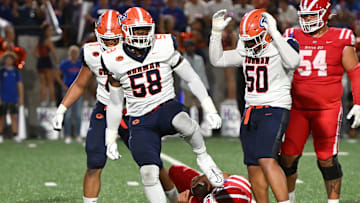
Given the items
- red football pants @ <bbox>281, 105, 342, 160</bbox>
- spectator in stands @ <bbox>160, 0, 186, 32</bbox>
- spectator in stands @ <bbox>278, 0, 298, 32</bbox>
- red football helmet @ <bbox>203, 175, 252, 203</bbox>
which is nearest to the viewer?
red football helmet @ <bbox>203, 175, 252, 203</bbox>

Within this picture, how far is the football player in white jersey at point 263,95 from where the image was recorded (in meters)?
4.72

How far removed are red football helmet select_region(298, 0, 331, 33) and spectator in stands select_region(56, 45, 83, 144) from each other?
19.7 feet

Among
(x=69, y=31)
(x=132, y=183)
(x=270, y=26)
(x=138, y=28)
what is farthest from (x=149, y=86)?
(x=69, y=31)

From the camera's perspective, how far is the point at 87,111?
1188 centimetres

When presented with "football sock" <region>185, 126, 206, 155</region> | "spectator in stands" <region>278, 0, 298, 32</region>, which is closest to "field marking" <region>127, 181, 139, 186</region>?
"football sock" <region>185, 126, 206, 155</region>

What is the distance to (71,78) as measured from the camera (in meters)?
10.8

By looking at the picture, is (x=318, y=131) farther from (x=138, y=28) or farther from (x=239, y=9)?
(x=239, y=9)

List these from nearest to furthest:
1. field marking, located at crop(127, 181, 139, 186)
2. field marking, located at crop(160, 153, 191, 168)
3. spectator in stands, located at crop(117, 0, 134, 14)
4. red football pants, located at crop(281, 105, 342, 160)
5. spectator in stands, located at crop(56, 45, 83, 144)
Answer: red football pants, located at crop(281, 105, 342, 160)
field marking, located at crop(127, 181, 139, 186)
field marking, located at crop(160, 153, 191, 168)
spectator in stands, located at crop(56, 45, 83, 144)
spectator in stands, located at crop(117, 0, 134, 14)

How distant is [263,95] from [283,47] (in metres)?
0.37

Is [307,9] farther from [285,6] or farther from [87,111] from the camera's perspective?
[87,111]

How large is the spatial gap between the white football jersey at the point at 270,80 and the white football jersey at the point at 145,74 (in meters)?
0.54

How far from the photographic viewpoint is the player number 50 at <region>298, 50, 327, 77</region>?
5254 millimetres

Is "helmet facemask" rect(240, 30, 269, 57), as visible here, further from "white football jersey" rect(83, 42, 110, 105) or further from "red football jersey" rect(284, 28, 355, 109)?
"white football jersey" rect(83, 42, 110, 105)

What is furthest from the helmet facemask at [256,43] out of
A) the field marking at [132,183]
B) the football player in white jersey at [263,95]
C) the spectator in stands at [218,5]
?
the spectator in stands at [218,5]
